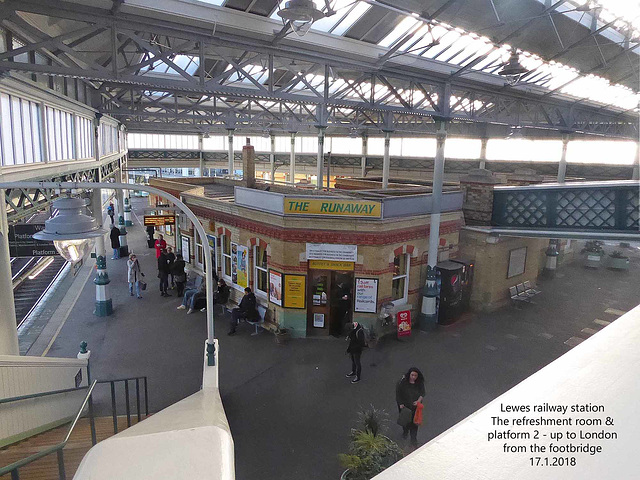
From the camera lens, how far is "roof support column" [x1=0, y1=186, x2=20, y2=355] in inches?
302

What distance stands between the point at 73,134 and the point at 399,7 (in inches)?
401

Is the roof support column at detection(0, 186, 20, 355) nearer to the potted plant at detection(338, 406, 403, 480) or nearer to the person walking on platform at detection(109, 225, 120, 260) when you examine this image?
the potted plant at detection(338, 406, 403, 480)

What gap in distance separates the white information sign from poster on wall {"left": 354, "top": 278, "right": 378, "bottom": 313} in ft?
2.31

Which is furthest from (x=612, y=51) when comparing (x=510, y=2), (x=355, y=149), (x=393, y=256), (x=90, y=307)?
(x=355, y=149)

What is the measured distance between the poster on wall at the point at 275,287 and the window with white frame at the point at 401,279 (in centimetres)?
341

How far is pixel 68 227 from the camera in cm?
466

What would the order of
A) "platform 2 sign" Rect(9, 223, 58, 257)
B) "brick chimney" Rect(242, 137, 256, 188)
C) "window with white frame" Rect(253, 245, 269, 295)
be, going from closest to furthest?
"platform 2 sign" Rect(9, 223, 58, 257), "window with white frame" Rect(253, 245, 269, 295), "brick chimney" Rect(242, 137, 256, 188)

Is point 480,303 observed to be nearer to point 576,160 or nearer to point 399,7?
point 399,7

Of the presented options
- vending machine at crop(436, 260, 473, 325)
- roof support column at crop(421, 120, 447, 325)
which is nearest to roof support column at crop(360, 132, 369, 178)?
vending machine at crop(436, 260, 473, 325)

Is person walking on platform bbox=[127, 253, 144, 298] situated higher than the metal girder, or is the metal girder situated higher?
the metal girder

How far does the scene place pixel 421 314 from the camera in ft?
44.2

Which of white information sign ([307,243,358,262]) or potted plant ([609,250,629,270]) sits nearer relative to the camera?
white information sign ([307,243,358,262])

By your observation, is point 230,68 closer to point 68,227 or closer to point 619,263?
point 68,227

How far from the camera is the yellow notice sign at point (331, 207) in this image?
12.1m
